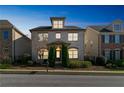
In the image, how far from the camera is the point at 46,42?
33.2m

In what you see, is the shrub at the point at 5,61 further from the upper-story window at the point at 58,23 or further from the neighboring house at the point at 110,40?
the neighboring house at the point at 110,40

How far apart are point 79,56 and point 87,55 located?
9.44 ft

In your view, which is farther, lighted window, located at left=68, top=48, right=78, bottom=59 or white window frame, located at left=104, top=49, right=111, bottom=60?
white window frame, located at left=104, top=49, right=111, bottom=60

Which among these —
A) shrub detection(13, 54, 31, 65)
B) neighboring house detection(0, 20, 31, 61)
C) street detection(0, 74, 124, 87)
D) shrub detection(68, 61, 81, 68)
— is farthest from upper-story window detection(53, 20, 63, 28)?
street detection(0, 74, 124, 87)

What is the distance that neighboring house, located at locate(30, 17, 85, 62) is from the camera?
32844mm

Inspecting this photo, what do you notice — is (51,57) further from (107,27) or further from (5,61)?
(107,27)

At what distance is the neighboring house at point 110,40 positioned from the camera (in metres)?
34.1

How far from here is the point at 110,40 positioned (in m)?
34.4

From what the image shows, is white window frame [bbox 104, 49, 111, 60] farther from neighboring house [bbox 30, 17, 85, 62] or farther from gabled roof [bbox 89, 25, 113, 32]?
neighboring house [bbox 30, 17, 85, 62]

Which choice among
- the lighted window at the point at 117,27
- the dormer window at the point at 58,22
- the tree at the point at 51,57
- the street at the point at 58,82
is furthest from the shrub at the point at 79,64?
the street at the point at 58,82

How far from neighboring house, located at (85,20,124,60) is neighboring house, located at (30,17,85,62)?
255cm

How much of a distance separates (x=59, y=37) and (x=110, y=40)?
5.99m
